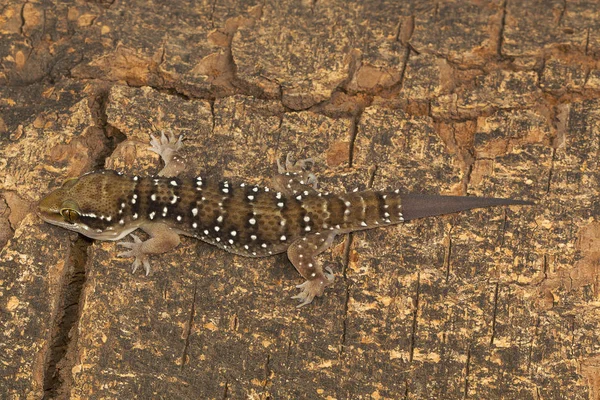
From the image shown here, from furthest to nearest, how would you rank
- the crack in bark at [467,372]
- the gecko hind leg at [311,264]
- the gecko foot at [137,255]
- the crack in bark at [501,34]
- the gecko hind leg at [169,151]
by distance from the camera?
the crack in bark at [501,34] → the gecko hind leg at [169,151] → the gecko foot at [137,255] → the gecko hind leg at [311,264] → the crack in bark at [467,372]

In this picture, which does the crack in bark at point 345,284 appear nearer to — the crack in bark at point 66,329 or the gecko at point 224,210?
the gecko at point 224,210

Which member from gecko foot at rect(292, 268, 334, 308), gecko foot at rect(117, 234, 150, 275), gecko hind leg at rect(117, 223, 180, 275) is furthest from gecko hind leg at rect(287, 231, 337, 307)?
gecko foot at rect(117, 234, 150, 275)

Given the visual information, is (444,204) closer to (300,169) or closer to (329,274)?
(329,274)

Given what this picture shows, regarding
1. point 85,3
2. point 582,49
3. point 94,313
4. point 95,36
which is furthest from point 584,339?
point 85,3

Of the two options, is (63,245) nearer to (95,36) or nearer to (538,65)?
(95,36)

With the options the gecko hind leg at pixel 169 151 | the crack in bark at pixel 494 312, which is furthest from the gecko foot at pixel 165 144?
the crack in bark at pixel 494 312
